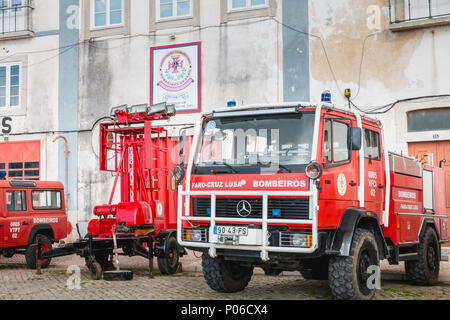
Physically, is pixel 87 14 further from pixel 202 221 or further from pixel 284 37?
pixel 202 221

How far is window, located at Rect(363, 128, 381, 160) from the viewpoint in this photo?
8.58m

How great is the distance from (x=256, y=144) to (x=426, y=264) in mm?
4044

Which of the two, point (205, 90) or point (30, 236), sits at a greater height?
point (205, 90)

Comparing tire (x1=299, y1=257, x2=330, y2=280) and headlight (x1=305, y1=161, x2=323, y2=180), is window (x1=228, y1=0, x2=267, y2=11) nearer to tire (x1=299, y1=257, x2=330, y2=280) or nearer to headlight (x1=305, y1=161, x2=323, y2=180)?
tire (x1=299, y1=257, x2=330, y2=280)

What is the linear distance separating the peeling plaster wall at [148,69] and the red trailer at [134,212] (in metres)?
4.45

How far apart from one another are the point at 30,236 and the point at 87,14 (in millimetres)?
8179

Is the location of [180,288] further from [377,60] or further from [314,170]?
[377,60]

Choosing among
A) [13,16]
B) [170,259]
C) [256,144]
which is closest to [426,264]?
[256,144]

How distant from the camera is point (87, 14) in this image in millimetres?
18516

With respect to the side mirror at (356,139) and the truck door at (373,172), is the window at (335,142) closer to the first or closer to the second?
the side mirror at (356,139)

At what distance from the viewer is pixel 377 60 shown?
→ 15219mm

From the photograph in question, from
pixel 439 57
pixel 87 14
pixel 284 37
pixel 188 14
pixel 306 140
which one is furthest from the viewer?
pixel 87 14

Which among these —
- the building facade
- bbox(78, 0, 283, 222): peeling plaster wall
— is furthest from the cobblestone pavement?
bbox(78, 0, 283, 222): peeling plaster wall

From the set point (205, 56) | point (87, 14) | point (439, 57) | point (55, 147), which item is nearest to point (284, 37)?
point (205, 56)
